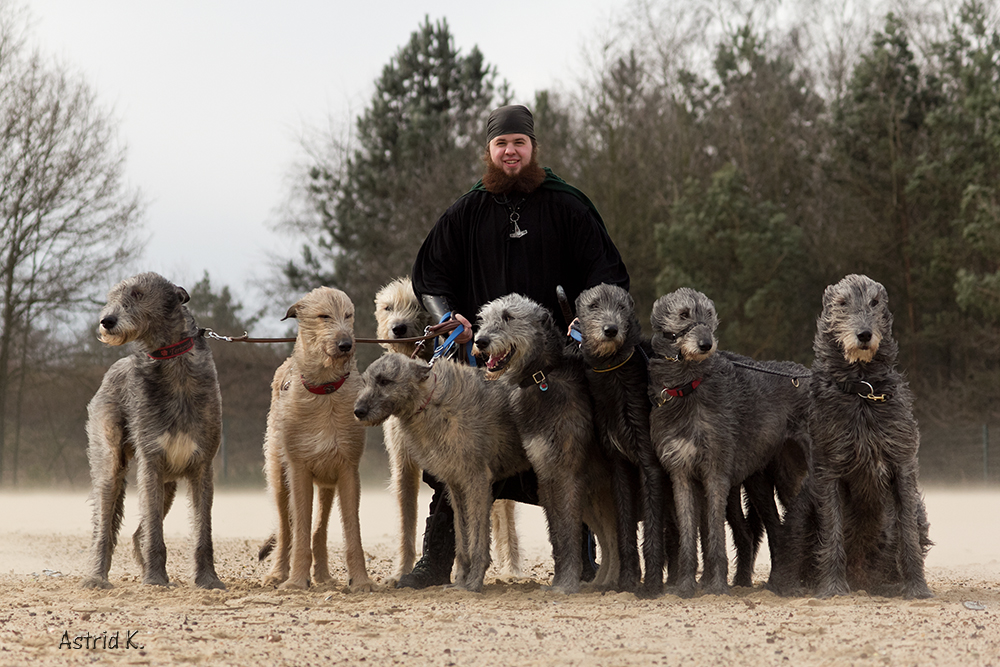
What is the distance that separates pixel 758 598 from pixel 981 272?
22216mm

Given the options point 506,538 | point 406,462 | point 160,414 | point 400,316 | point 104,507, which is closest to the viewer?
point 160,414

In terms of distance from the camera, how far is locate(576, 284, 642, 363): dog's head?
6.28 m

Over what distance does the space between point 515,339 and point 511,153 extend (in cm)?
191

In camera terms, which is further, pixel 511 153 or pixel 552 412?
pixel 511 153

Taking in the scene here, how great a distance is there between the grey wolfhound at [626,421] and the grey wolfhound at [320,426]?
168cm

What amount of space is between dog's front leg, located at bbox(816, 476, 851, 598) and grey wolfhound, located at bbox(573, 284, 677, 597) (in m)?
1.01

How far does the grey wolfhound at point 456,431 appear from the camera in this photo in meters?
6.46

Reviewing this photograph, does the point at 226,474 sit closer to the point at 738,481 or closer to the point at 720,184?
the point at 720,184

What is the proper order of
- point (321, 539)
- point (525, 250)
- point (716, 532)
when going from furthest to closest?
point (525, 250)
point (321, 539)
point (716, 532)

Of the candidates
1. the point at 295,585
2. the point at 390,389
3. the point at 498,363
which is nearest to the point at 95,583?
the point at 295,585

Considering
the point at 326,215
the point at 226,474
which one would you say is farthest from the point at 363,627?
the point at 326,215

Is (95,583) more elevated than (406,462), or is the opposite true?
(406,462)

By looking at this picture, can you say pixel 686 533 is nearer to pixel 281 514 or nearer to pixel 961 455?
pixel 281 514

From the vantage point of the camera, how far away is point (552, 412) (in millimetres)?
6590
